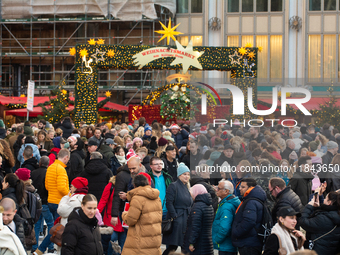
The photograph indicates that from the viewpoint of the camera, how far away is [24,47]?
1289 inches

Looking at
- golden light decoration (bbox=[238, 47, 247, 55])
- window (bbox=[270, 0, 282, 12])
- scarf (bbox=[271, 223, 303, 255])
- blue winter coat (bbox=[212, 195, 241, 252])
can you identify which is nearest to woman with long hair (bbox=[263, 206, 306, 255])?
scarf (bbox=[271, 223, 303, 255])

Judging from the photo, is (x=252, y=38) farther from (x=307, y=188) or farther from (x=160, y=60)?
(x=307, y=188)

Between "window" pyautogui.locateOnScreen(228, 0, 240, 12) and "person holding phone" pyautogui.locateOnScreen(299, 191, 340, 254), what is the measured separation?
28.4 meters

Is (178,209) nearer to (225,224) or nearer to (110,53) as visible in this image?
(225,224)

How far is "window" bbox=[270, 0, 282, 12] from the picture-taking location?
107 feet

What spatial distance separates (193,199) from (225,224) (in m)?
0.65

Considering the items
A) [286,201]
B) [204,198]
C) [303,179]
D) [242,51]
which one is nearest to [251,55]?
[242,51]

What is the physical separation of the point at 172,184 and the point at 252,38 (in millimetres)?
26913

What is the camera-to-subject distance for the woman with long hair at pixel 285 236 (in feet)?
17.2

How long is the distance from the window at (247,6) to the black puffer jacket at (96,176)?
2665 centimetres

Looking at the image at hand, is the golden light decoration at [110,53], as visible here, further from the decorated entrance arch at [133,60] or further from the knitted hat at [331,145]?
the knitted hat at [331,145]

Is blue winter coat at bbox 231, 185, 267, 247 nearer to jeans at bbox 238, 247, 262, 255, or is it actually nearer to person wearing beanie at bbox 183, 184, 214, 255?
jeans at bbox 238, 247, 262, 255

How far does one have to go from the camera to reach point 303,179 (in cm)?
798

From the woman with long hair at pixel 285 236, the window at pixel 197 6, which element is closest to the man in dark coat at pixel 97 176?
the woman with long hair at pixel 285 236
